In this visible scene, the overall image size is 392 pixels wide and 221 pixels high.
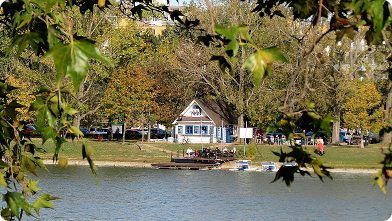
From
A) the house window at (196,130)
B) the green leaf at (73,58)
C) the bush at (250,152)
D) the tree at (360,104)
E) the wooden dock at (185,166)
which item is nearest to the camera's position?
the green leaf at (73,58)

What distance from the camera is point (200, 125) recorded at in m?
62.1

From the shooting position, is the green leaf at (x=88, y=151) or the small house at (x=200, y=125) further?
the small house at (x=200, y=125)

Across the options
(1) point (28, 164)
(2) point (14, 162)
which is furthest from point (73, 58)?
(2) point (14, 162)

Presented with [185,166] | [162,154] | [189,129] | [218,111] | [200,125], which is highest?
[218,111]

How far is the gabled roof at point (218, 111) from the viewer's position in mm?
62622

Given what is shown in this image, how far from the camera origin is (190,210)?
92.7 ft

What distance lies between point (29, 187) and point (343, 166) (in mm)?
39458

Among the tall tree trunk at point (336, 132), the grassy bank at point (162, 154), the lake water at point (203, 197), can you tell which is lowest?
the lake water at point (203, 197)

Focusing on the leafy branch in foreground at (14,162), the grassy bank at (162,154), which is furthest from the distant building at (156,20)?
the grassy bank at (162,154)

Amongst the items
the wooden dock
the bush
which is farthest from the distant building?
the bush

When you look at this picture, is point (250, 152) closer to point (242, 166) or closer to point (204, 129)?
point (242, 166)

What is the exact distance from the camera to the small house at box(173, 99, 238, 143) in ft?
204

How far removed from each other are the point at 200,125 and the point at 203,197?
2984 centimetres

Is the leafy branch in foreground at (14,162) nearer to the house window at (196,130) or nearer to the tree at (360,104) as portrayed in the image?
the tree at (360,104)
